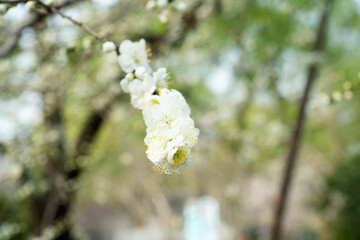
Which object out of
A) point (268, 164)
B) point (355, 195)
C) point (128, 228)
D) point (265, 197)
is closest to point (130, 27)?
point (355, 195)

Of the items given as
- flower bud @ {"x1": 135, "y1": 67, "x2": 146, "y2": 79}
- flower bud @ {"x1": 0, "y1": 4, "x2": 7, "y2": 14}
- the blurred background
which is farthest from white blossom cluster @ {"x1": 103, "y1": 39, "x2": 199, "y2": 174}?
flower bud @ {"x1": 0, "y1": 4, "x2": 7, "y2": 14}

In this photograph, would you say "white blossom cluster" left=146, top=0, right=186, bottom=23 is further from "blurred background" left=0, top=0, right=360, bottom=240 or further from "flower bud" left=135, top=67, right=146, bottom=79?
"flower bud" left=135, top=67, right=146, bottom=79

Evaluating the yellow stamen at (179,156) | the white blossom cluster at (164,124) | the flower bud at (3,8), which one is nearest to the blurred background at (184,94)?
the flower bud at (3,8)

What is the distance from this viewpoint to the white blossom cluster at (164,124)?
79 cm

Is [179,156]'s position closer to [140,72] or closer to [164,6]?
[140,72]

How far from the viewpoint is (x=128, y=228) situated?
1572 cm

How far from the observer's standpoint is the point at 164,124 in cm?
81

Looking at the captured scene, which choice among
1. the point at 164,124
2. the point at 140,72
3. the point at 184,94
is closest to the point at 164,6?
the point at 140,72

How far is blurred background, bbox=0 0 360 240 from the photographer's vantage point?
10.4ft

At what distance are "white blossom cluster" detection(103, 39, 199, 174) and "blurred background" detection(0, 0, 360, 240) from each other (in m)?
0.24

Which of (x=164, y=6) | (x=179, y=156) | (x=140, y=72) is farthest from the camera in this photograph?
(x=164, y=6)

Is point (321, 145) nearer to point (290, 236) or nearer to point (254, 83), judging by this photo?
Answer: point (290, 236)

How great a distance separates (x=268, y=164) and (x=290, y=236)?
4.58 meters

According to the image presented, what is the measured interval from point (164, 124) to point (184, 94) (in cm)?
367
